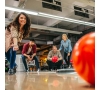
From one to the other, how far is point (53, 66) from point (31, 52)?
1.29m

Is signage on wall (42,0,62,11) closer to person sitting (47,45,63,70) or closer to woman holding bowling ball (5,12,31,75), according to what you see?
person sitting (47,45,63,70)

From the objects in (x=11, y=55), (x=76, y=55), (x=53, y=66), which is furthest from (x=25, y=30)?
(x=53, y=66)

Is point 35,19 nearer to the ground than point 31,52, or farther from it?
farther from it

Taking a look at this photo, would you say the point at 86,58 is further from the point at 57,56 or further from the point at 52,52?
the point at 52,52

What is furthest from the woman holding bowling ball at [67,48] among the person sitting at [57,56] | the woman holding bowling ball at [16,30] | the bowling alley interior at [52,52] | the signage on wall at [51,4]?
the woman holding bowling ball at [16,30]

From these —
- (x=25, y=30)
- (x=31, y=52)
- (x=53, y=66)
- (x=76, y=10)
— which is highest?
(x=76, y=10)

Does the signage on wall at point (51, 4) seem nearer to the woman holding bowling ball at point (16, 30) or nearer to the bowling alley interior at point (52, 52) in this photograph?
the bowling alley interior at point (52, 52)

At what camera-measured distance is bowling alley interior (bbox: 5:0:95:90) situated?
901mm

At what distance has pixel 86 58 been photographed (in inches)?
33.9

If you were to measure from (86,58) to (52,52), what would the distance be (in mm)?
4402

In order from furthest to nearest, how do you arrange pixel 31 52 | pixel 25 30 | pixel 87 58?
pixel 31 52 → pixel 25 30 → pixel 87 58
